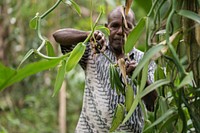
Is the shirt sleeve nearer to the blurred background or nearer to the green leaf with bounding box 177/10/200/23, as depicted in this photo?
the green leaf with bounding box 177/10/200/23

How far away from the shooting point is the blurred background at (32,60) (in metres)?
3.23

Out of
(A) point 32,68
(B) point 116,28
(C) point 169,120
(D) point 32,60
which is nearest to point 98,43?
(A) point 32,68

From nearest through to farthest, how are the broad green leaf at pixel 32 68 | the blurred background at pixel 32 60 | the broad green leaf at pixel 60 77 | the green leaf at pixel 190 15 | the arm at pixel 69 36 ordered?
the green leaf at pixel 190 15
the broad green leaf at pixel 60 77
the broad green leaf at pixel 32 68
the arm at pixel 69 36
the blurred background at pixel 32 60

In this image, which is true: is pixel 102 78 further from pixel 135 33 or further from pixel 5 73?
pixel 135 33

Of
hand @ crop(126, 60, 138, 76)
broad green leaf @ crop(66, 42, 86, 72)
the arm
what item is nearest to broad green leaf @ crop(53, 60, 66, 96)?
broad green leaf @ crop(66, 42, 86, 72)

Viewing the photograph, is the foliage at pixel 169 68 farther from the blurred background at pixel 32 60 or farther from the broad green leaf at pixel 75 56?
the blurred background at pixel 32 60

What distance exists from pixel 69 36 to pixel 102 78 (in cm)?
20

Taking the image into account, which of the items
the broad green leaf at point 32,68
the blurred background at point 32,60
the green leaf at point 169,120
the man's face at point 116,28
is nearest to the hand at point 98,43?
the broad green leaf at point 32,68

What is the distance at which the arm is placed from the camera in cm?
132

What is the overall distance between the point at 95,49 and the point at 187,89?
34 cm

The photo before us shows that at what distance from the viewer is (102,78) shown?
4.90 ft

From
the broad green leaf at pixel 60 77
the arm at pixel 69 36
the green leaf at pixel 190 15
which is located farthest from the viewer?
the arm at pixel 69 36

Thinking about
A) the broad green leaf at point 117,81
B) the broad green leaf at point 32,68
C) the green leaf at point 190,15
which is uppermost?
the broad green leaf at point 32,68

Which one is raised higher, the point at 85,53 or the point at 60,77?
the point at 85,53
